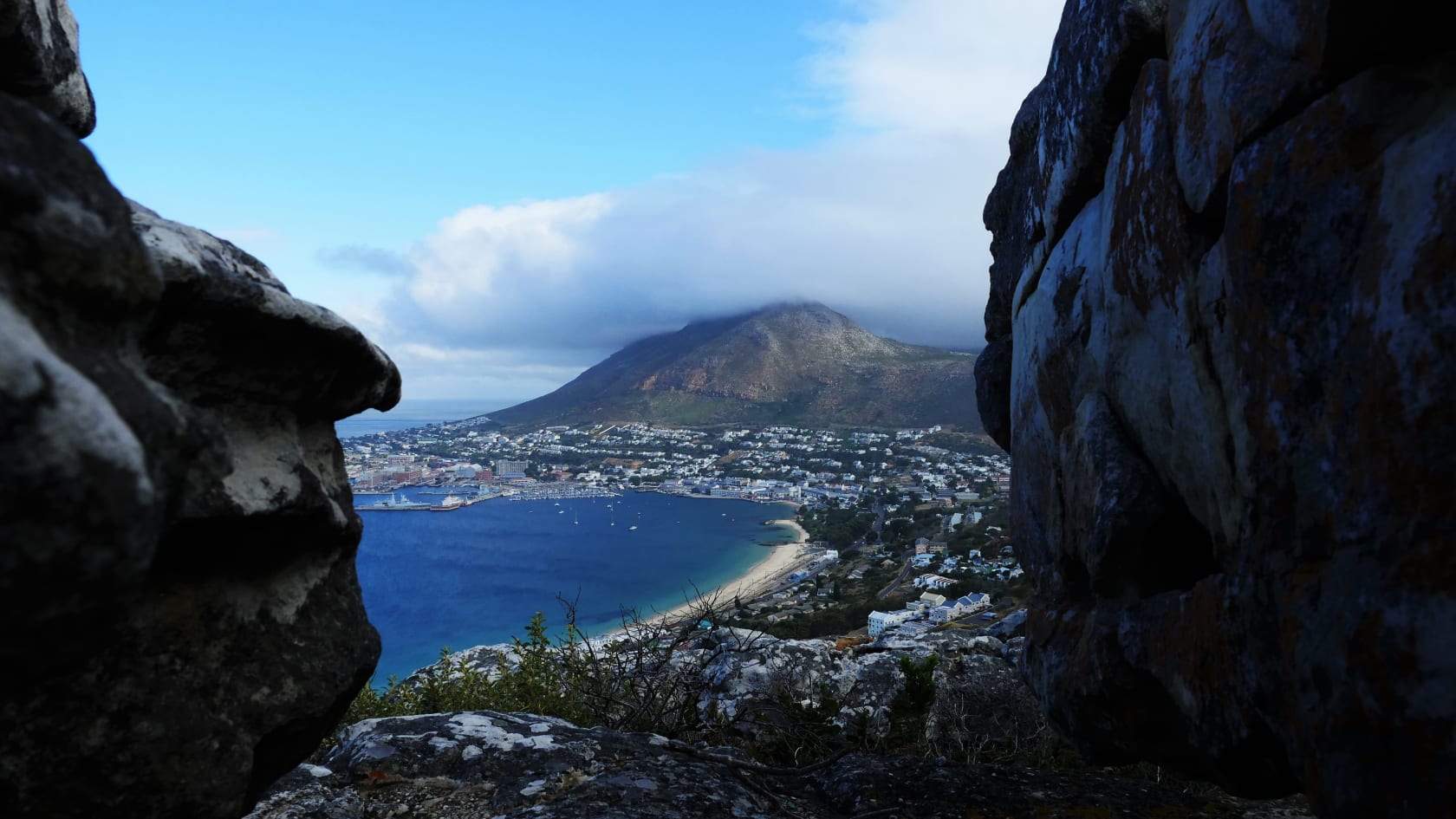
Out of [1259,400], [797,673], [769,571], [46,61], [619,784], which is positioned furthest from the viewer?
[769,571]

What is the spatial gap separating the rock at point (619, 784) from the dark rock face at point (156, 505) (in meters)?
1.44

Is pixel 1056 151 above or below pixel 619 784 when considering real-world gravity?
above

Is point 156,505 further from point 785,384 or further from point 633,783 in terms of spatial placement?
point 785,384

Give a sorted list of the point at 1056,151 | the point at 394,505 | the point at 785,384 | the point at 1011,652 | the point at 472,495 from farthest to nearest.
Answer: the point at 785,384 < the point at 472,495 < the point at 394,505 < the point at 1011,652 < the point at 1056,151

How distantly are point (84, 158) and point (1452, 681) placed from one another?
348cm

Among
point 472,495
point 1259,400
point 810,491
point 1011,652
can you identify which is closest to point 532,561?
point 810,491

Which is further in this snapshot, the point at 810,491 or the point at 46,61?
the point at 810,491

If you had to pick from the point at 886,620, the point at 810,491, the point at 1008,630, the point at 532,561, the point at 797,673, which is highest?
the point at 797,673

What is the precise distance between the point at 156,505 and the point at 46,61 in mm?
1904

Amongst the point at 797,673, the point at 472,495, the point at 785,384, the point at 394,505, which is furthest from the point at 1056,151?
the point at 785,384

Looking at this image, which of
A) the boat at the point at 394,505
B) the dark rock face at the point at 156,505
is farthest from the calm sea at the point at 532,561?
the dark rock face at the point at 156,505

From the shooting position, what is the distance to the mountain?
128m

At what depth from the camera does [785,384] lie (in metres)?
148

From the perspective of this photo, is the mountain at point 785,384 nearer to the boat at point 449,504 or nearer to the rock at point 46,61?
the boat at point 449,504
